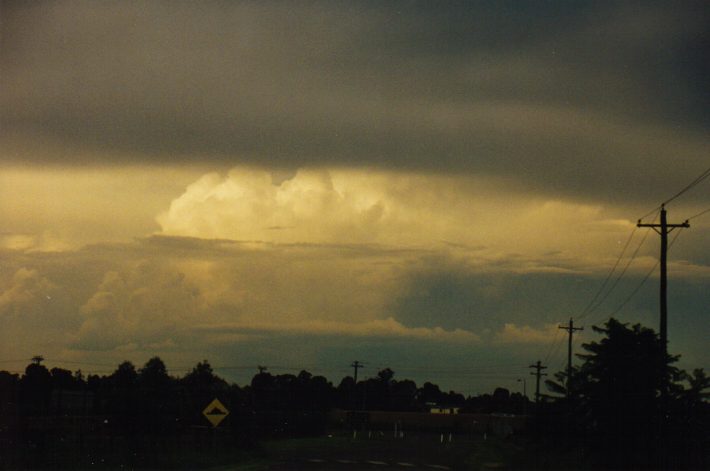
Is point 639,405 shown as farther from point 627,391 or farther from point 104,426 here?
point 104,426

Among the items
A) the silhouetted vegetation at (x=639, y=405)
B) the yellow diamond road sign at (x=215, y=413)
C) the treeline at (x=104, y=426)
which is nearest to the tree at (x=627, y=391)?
the silhouetted vegetation at (x=639, y=405)

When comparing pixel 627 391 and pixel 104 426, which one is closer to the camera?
pixel 627 391

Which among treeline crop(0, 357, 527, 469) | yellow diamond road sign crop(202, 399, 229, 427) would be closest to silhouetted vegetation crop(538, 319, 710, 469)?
yellow diamond road sign crop(202, 399, 229, 427)

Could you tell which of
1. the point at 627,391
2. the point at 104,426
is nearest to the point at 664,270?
the point at 627,391

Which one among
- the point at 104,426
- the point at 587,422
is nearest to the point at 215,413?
the point at 104,426

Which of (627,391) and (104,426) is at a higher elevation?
(627,391)

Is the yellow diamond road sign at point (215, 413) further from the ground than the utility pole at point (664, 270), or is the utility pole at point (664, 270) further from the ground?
the utility pole at point (664, 270)

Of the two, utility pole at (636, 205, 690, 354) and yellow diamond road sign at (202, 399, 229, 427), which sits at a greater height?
utility pole at (636, 205, 690, 354)

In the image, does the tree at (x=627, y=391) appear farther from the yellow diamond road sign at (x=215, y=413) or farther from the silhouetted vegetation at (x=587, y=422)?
the yellow diamond road sign at (x=215, y=413)

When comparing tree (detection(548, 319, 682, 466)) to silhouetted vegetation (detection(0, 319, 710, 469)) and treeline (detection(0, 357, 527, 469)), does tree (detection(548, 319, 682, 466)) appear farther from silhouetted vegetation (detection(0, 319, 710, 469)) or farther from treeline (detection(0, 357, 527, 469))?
treeline (detection(0, 357, 527, 469))

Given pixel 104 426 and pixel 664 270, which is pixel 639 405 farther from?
pixel 104 426

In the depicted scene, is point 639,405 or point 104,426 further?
point 104,426

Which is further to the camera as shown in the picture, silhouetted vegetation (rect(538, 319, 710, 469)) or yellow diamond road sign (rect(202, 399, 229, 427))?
yellow diamond road sign (rect(202, 399, 229, 427))

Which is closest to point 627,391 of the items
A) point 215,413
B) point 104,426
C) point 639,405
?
point 639,405
